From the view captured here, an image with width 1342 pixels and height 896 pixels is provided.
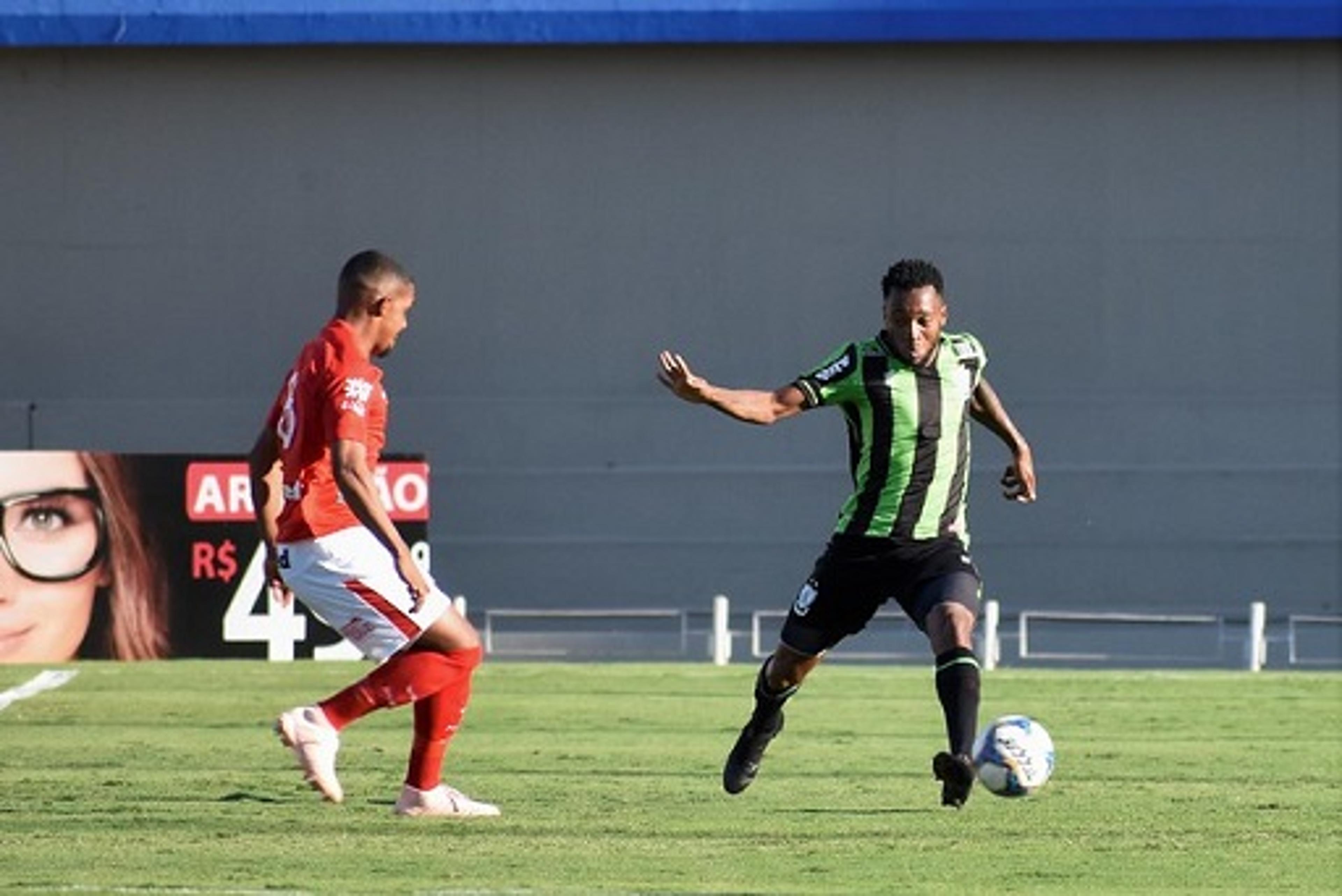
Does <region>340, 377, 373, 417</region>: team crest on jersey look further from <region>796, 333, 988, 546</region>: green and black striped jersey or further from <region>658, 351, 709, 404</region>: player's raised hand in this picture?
<region>796, 333, 988, 546</region>: green and black striped jersey

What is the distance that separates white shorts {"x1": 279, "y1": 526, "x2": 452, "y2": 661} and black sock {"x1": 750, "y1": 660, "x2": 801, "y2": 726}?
167cm

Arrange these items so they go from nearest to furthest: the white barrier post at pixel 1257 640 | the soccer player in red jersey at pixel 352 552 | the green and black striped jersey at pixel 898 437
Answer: the soccer player in red jersey at pixel 352 552
the green and black striped jersey at pixel 898 437
the white barrier post at pixel 1257 640

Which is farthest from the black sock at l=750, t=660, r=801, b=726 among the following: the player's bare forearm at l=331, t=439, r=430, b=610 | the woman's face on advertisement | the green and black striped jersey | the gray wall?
the gray wall

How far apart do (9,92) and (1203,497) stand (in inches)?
494

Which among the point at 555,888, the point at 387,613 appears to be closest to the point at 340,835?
the point at 387,613

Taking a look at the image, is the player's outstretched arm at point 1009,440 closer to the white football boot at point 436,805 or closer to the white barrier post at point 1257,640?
the white football boot at point 436,805

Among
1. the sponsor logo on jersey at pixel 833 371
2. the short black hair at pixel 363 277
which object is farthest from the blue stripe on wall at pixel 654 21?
the short black hair at pixel 363 277

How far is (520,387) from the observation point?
31.4 meters

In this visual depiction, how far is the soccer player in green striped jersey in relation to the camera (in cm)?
1214

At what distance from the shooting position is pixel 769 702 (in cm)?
1283

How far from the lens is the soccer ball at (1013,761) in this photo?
1159cm

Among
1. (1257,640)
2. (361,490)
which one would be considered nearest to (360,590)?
(361,490)

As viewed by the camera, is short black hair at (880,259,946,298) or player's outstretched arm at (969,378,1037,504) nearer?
short black hair at (880,259,946,298)

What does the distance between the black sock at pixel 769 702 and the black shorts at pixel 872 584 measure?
0.93 feet
